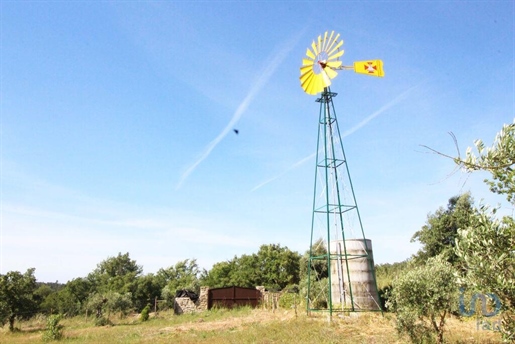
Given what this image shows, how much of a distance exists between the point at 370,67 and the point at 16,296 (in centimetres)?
3367

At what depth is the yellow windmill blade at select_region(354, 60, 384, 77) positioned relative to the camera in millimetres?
19309

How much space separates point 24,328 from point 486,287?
122 ft

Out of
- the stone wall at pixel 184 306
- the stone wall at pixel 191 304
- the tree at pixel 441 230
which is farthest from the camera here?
the stone wall at pixel 184 306

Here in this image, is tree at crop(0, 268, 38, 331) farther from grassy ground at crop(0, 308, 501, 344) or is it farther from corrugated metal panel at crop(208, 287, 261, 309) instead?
corrugated metal panel at crop(208, 287, 261, 309)

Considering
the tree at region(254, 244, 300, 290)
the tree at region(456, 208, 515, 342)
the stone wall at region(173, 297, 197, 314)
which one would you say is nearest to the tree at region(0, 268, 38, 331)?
the stone wall at region(173, 297, 197, 314)

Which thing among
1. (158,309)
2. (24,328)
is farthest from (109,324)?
(158,309)

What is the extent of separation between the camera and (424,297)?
13625 millimetres

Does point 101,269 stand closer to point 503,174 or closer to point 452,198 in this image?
point 452,198

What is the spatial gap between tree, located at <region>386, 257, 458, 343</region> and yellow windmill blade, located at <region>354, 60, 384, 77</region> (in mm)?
10134

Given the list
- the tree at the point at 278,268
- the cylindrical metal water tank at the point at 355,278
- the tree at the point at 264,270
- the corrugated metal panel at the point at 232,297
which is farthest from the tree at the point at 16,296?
the tree at the point at 278,268

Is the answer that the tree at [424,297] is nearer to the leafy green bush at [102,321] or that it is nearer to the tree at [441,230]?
the tree at [441,230]

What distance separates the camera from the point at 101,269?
76.2 m

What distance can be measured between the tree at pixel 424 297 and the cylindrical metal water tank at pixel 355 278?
10.4m

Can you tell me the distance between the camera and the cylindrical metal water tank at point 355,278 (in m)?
25.2
